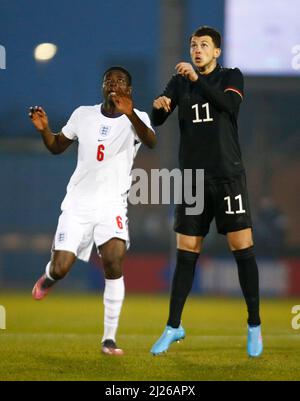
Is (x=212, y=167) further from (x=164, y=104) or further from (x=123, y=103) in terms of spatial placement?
(x=123, y=103)

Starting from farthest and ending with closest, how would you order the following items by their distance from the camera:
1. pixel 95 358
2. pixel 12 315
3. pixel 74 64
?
pixel 74 64
pixel 12 315
pixel 95 358

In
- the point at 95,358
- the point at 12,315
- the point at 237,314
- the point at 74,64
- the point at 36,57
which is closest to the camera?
the point at 95,358

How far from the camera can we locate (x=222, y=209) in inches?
202

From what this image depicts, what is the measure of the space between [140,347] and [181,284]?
748 millimetres

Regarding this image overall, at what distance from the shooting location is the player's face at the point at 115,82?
520 centimetres

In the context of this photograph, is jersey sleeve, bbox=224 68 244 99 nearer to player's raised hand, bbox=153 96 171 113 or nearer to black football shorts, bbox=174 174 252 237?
player's raised hand, bbox=153 96 171 113

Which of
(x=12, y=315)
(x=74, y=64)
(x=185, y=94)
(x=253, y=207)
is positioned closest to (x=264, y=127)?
(x=253, y=207)

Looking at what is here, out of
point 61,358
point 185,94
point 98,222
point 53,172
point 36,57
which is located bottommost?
point 61,358

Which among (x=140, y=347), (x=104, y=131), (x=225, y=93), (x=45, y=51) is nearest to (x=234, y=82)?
(x=225, y=93)

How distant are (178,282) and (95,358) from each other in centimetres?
61

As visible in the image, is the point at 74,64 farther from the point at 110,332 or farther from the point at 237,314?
the point at 110,332

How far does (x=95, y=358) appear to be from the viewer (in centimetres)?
505

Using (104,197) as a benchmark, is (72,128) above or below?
above

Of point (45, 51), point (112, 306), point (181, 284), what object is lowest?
point (112, 306)
